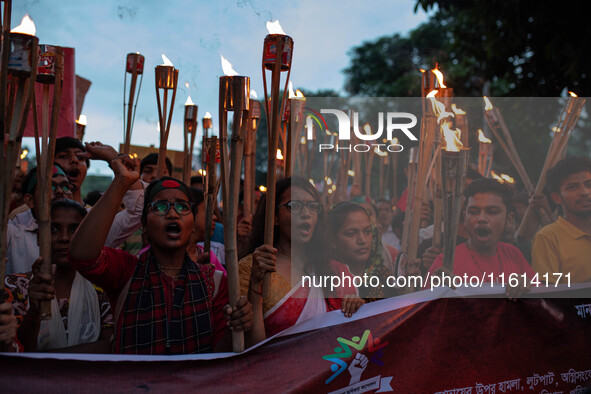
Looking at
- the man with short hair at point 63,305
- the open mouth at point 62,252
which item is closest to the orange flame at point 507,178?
the man with short hair at point 63,305

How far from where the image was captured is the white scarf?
1968 mm

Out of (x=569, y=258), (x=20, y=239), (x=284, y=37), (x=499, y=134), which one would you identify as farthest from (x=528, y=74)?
(x=20, y=239)

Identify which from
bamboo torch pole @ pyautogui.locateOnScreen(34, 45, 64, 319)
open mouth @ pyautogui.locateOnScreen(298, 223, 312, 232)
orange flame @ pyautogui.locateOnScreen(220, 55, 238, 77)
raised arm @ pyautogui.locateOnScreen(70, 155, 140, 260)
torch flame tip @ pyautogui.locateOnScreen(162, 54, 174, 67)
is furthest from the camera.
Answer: torch flame tip @ pyautogui.locateOnScreen(162, 54, 174, 67)

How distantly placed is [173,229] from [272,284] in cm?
50

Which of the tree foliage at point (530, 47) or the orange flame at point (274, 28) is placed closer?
the orange flame at point (274, 28)

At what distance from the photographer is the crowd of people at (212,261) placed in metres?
1.98

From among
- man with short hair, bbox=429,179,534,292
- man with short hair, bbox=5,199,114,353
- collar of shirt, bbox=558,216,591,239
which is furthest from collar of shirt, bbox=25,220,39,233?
collar of shirt, bbox=558,216,591,239

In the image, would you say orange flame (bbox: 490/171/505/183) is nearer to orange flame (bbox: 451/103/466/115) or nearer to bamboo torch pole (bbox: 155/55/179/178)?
orange flame (bbox: 451/103/466/115)

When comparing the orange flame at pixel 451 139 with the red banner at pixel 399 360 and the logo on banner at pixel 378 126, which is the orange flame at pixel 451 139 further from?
the red banner at pixel 399 360

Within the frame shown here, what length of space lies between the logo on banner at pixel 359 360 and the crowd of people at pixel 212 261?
0.16 m

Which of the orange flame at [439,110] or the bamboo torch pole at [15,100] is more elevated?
the orange flame at [439,110]

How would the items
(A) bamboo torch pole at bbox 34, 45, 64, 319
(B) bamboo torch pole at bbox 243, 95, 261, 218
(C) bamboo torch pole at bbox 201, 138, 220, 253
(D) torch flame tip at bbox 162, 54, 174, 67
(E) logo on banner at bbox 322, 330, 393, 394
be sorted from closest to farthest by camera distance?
(A) bamboo torch pole at bbox 34, 45, 64, 319, (E) logo on banner at bbox 322, 330, 393, 394, (C) bamboo torch pole at bbox 201, 138, 220, 253, (D) torch flame tip at bbox 162, 54, 174, 67, (B) bamboo torch pole at bbox 243, 95, 261, 218

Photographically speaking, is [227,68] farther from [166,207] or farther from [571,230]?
[571,230]

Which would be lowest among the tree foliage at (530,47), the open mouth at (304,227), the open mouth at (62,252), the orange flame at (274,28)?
the open mouth at (62,252)
